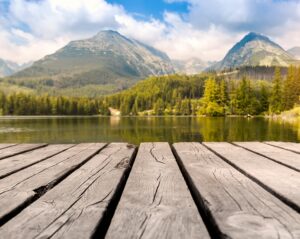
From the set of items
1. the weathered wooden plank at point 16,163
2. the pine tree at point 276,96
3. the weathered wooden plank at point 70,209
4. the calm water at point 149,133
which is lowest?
the calm water at point 149,133

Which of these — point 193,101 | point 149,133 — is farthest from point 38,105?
point 149,133

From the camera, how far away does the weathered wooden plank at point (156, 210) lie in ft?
3.90

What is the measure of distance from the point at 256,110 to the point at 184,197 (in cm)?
11929

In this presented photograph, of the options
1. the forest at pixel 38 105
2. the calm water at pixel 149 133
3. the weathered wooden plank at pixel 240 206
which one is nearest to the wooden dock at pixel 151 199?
the weathered wooden plank at pixel 240 206

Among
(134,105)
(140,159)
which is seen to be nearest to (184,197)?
(140,159)

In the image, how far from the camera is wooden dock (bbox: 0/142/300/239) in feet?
3.97

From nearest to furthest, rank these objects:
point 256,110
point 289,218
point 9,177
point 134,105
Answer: point 289,218, point 9,177, point 256,110, point 134,105

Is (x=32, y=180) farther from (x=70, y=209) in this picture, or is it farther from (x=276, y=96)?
(x=276, y=96)

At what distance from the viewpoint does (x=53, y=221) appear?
1.30m

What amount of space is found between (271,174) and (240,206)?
2.66ft

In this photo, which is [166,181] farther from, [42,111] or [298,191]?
[42,111]

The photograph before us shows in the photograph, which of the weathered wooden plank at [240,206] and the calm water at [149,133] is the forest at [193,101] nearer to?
the calm water at [149,133]

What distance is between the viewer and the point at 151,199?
1581mm

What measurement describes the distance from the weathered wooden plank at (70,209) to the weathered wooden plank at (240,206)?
21.0 inches
